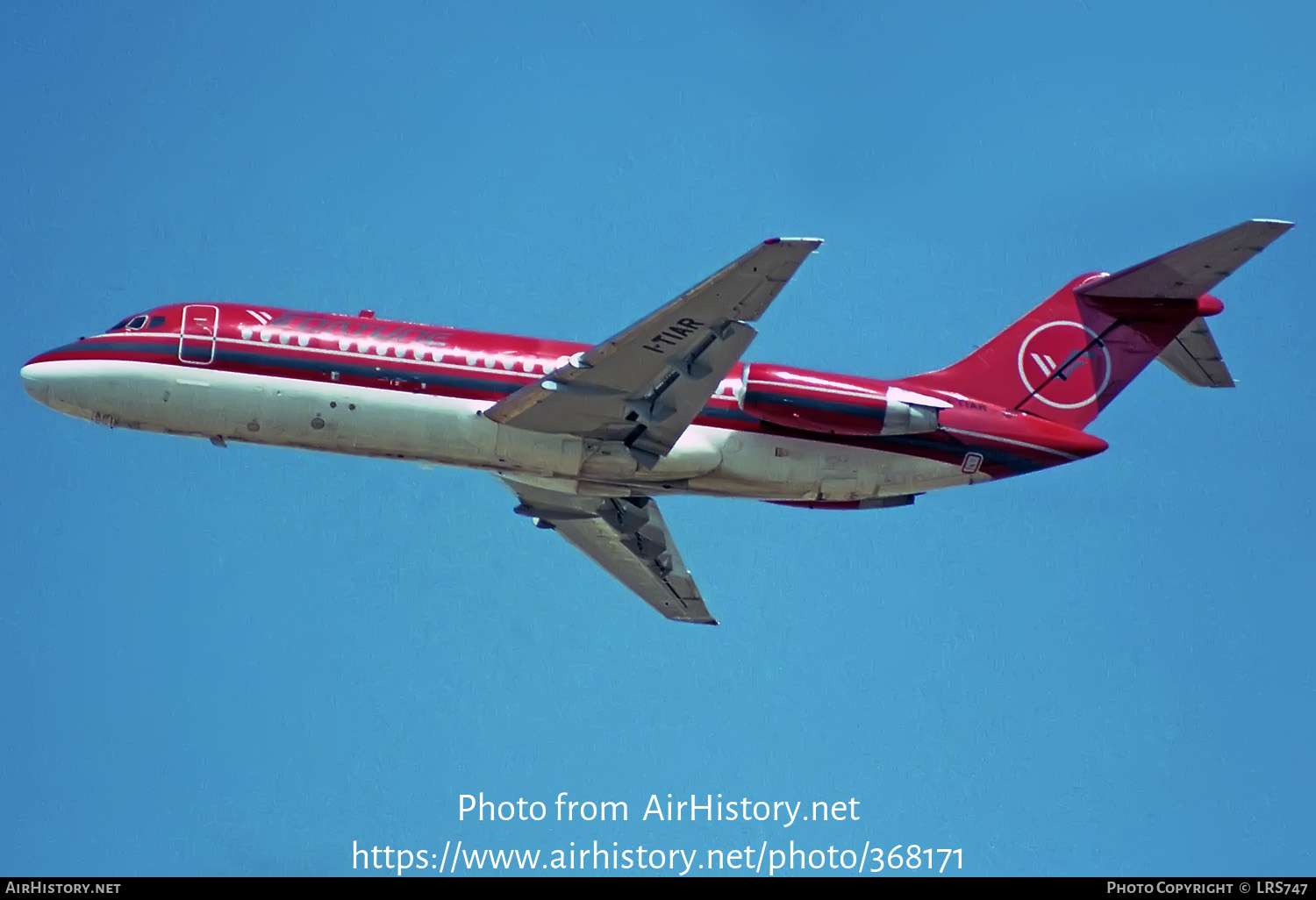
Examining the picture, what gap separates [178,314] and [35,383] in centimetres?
312

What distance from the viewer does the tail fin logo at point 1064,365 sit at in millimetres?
31844

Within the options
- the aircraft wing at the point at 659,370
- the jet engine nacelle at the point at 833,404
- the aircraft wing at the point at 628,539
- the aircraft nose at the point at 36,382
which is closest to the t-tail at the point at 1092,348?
the jet engine nacelle at the point at 833,404

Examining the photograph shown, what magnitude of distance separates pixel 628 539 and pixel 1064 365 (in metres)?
10.3

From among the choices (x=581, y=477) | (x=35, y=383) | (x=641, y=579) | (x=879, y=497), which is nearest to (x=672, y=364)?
(x=581, y=477)

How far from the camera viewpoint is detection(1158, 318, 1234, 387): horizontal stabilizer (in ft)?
102

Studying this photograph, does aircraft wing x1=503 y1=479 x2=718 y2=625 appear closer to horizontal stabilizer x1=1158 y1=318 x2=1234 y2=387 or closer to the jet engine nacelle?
the jet engine nacelle

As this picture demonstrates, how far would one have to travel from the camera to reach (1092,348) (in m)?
32.1

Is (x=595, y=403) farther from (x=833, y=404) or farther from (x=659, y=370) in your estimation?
(x=833, y=404)

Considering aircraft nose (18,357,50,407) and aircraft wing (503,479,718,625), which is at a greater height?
Answer: aircraft nose (18,357,50,407)

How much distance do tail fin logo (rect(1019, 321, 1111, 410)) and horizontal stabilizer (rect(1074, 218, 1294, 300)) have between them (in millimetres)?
962

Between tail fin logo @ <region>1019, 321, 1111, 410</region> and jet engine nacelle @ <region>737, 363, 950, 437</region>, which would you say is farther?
tail fin logo @ <region>1019, 321, 1111, 410</region>

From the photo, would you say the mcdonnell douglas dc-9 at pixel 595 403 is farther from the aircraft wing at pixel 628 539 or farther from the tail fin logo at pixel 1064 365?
the aircraft wing at pixel 628 539

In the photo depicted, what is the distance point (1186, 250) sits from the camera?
30.0 m

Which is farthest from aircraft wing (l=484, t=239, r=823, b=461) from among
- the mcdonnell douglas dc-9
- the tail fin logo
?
the tail fin logo
